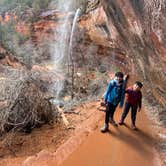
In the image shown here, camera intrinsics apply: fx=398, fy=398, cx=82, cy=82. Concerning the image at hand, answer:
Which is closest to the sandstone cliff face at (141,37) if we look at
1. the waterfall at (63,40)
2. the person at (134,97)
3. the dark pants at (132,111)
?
the person at (134,97)

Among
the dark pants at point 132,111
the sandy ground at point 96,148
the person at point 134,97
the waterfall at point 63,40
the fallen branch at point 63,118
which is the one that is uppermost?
the waterfall at point 63,40

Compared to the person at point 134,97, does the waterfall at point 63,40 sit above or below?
above

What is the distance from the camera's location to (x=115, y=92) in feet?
26.6

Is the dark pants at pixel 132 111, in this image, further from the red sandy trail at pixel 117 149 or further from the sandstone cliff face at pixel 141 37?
the sandstone cliff face at pixel 141 37

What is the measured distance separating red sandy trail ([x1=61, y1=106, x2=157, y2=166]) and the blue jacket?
0.82 meters

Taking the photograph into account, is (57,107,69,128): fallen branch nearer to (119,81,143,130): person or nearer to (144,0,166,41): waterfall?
(119,81,143,130): person

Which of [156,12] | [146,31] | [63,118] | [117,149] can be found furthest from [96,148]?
[156,12]

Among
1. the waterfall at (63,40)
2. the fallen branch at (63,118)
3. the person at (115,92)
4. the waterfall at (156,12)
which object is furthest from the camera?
the waterfall at (63,40)

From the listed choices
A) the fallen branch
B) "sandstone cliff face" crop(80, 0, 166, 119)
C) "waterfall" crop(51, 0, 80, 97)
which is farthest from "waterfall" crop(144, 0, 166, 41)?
"waterfall" crop(51, 0, 80, 97)

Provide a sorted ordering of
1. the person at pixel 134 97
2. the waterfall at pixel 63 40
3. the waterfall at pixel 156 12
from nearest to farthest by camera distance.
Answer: the waterfall at pixel 156 12
the person at pixel 134 97
the waterfall at pixel 63 40

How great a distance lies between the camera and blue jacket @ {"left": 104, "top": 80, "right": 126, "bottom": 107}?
8055 mm

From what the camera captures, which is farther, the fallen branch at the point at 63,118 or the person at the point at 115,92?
the fallen branch at the point at 63,118

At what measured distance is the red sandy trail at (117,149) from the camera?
763cm

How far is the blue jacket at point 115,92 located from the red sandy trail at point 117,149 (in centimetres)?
82
